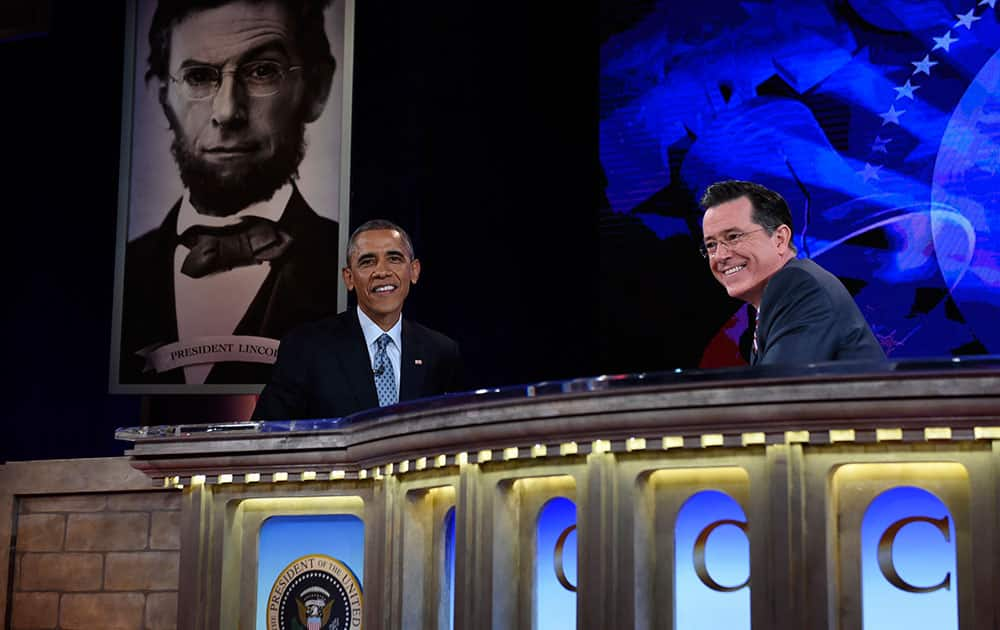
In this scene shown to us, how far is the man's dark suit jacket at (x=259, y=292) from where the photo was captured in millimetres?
5996

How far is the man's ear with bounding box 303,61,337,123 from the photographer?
6125 millimetres

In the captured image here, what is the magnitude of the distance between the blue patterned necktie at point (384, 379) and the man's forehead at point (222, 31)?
9.25 feet

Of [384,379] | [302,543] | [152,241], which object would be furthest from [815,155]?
[302,543]

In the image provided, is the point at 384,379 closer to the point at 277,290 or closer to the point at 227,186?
the point at 277,290

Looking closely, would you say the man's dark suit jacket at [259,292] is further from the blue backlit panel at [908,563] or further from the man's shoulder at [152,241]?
the blue backlit panel at [908,563]

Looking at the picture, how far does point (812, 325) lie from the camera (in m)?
2.60

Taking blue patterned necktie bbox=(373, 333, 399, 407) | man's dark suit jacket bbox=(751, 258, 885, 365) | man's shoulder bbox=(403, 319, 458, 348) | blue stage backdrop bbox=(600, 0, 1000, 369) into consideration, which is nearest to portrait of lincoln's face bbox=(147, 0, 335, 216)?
blue stage backdrop bbox=(600, 0, 1000, 369)

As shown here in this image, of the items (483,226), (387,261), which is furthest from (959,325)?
(387,261)

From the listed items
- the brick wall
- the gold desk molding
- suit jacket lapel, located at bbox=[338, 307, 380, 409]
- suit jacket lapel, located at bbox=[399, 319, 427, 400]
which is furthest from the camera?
suit jacket lapel, located at bbox=[399, 319, 427, 400]

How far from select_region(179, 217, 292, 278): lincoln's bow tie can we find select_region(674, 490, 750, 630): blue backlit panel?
4.05m

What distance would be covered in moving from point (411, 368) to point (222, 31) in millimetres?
2960

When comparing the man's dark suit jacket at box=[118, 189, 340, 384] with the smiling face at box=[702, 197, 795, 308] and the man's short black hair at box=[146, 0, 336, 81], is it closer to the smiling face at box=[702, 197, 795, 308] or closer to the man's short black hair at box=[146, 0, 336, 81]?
the man's short black hair at box=[146, 0, 336, 81]

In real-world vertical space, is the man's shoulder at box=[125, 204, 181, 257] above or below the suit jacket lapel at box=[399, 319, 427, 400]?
above

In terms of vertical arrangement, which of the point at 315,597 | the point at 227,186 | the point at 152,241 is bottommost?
the point at 315,597
